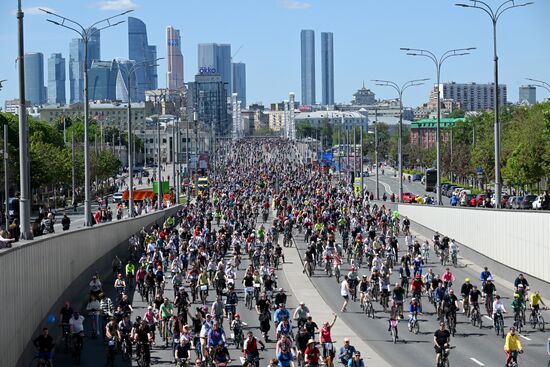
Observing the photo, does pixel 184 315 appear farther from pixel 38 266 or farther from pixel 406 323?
pixel 406 323

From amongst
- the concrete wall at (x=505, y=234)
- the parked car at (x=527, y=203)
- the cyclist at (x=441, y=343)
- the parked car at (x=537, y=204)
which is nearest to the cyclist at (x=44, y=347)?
the cyclist at (x=441, y=343)

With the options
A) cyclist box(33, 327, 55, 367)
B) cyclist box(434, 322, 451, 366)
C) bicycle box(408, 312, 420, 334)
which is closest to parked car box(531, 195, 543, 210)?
bicycle box(408, 312, 420, 334)

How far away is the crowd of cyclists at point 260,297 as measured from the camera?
74.7ft

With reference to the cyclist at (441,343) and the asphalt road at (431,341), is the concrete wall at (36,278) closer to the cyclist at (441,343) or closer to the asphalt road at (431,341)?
the asphalt road at (431,341)

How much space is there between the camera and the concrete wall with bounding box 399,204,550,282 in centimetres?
3384

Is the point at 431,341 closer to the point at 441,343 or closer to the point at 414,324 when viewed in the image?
the point at 414,324

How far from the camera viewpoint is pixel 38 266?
23.6 meters

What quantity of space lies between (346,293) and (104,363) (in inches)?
390

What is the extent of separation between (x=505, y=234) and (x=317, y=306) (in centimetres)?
930

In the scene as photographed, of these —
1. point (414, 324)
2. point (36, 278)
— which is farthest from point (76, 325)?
point (414, 324)

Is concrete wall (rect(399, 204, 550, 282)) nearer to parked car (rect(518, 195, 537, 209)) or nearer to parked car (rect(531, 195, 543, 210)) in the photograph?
parked car (rect(531, 195, 543, 210))

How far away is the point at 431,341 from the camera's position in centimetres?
2686

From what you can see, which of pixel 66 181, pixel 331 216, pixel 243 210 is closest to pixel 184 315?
pixel 331 216

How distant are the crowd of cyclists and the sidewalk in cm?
55
